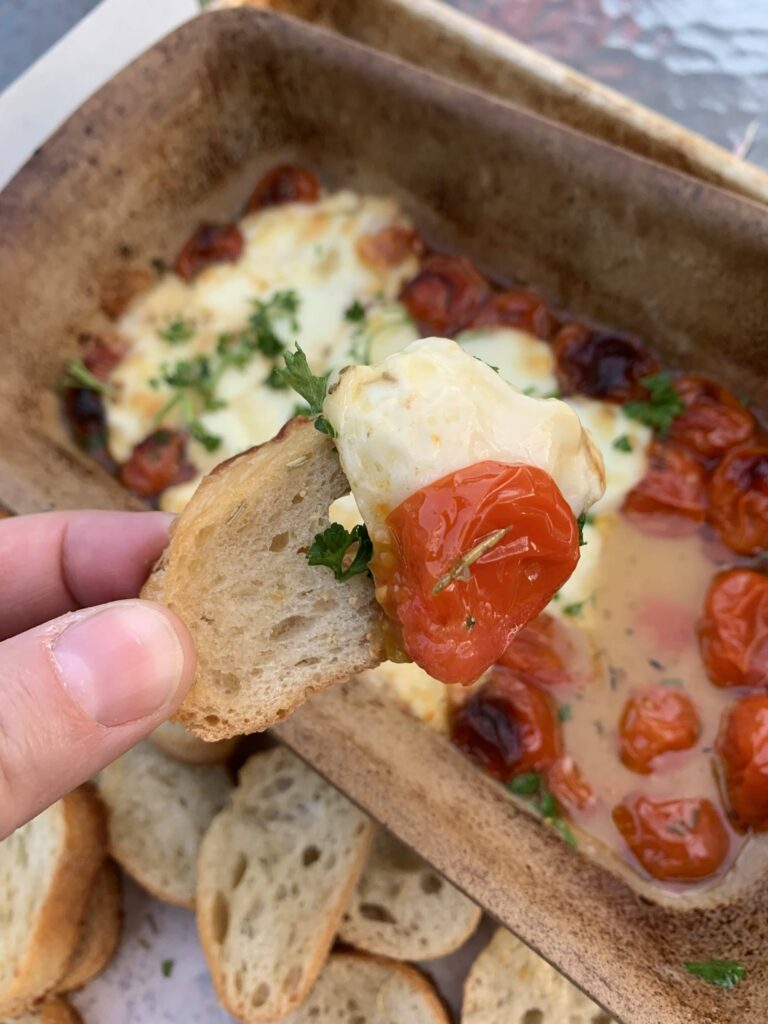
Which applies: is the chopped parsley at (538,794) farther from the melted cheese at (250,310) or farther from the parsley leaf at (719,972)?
the melted cheese at (250,310)

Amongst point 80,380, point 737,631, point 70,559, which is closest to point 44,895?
point 70,559

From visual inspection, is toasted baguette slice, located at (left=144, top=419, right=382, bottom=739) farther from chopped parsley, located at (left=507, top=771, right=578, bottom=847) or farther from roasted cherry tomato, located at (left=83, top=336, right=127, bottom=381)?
roasted cherry tomato, located at (left=83, top=336, right=127, bottom=381)

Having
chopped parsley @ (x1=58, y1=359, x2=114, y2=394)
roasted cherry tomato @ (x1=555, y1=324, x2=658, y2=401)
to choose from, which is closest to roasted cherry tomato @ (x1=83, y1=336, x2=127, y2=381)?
chopped parsley @ (x1=58, y1=359, x2=114, y2=394)

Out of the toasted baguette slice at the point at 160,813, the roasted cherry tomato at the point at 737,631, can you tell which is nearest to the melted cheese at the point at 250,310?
the toasted baguette slice at the point at 160,813

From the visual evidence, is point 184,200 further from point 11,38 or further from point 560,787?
point 560,787

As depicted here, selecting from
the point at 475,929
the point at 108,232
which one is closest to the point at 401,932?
the point at 475,929
